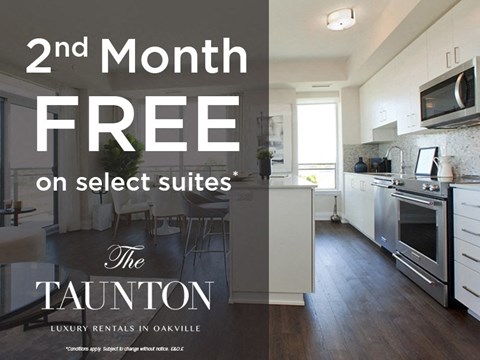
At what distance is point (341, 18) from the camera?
3105 millimetres

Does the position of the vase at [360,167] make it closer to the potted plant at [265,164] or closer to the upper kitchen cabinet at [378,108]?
the upper kitchen cabinet at [378,108]

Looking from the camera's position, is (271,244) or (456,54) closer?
(271,244)

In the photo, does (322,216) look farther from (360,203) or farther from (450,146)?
(450,146)

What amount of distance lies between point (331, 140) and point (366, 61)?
1.89 metres

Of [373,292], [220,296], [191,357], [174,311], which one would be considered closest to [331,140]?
[373,292]

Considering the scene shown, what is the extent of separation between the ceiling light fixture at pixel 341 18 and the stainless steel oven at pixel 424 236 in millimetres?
1760

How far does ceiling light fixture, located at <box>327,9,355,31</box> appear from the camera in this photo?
10.1ft

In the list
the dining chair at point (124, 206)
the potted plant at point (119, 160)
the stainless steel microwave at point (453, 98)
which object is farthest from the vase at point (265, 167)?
the potted plant at point (119, 160)

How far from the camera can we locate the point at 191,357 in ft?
5.21

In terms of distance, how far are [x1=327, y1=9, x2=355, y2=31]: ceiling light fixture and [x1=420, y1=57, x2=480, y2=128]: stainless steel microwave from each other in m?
1.02

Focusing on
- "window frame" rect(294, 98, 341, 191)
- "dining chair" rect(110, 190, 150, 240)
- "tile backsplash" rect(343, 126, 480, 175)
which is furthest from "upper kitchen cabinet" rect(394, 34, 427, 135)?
"dining chair" rect(110, 190, 150, 240)

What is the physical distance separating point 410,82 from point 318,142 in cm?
234

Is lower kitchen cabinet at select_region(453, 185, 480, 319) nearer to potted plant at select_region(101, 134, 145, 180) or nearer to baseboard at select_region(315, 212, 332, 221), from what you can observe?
baseboard at select_region(315, 212, 332, 221)

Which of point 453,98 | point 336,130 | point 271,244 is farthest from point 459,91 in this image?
point 336,130
